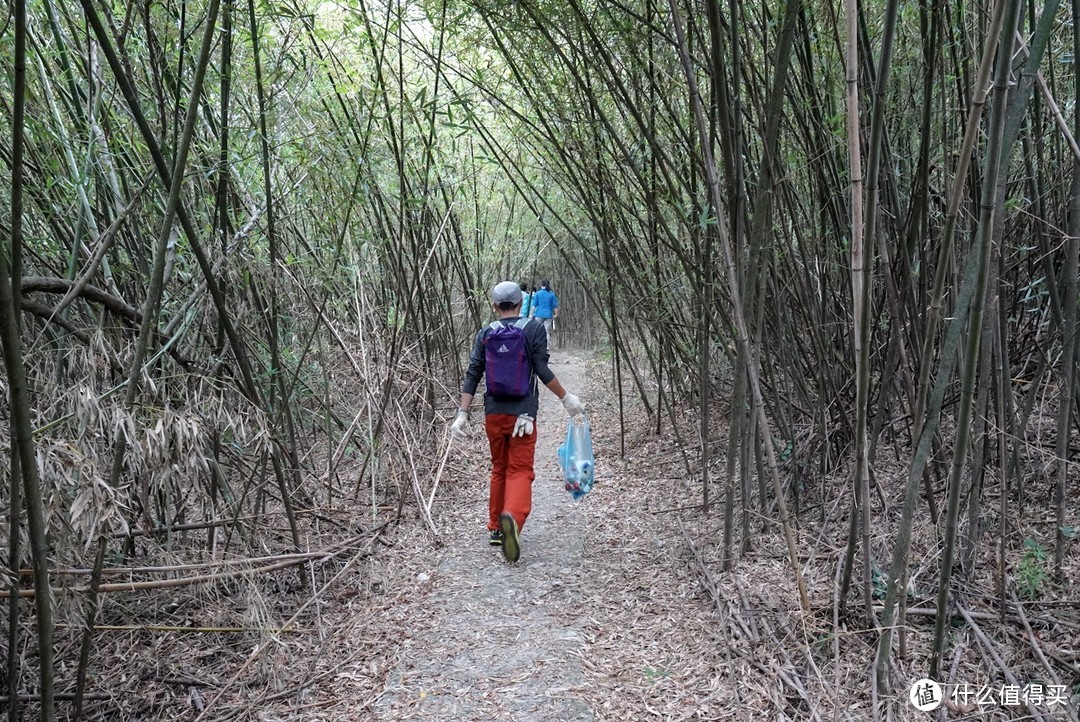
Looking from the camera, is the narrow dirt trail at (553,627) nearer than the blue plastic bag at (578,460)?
Yes

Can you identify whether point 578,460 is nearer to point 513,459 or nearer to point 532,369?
point 513,459

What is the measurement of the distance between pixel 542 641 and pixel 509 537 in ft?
2.24

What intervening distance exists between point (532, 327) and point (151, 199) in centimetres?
161

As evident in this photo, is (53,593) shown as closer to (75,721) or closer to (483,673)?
(75,721)

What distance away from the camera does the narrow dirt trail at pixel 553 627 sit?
2.04 meters

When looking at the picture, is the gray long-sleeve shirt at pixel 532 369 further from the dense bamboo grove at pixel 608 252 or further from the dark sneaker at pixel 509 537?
the dense bamboo grove at pixel 608 252

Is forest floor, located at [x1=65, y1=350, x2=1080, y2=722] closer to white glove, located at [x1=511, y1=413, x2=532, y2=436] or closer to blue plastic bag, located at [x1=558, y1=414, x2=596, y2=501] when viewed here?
blue plastic bag, located at [x1=558, y1=414, x2=596, y2=501]

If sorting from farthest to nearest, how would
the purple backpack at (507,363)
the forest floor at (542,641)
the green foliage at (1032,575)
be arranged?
the purple backpack at (507,363)
the green foliage at (1032,575)
the forest floor at (542,641)

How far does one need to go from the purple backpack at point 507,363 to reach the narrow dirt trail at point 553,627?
0.83m

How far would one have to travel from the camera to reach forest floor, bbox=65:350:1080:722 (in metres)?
2.00

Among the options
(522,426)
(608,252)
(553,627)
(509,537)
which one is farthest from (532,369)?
(608,252)

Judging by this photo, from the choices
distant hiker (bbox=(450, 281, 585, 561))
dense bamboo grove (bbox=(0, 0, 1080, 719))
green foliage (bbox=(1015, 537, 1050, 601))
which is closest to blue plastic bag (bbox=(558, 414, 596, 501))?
distant hiker (bbox=(450, 281, 585, 561))

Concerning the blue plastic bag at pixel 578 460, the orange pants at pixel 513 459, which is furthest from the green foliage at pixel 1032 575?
the orange pants at pixel 513 459

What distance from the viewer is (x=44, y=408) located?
183cm
